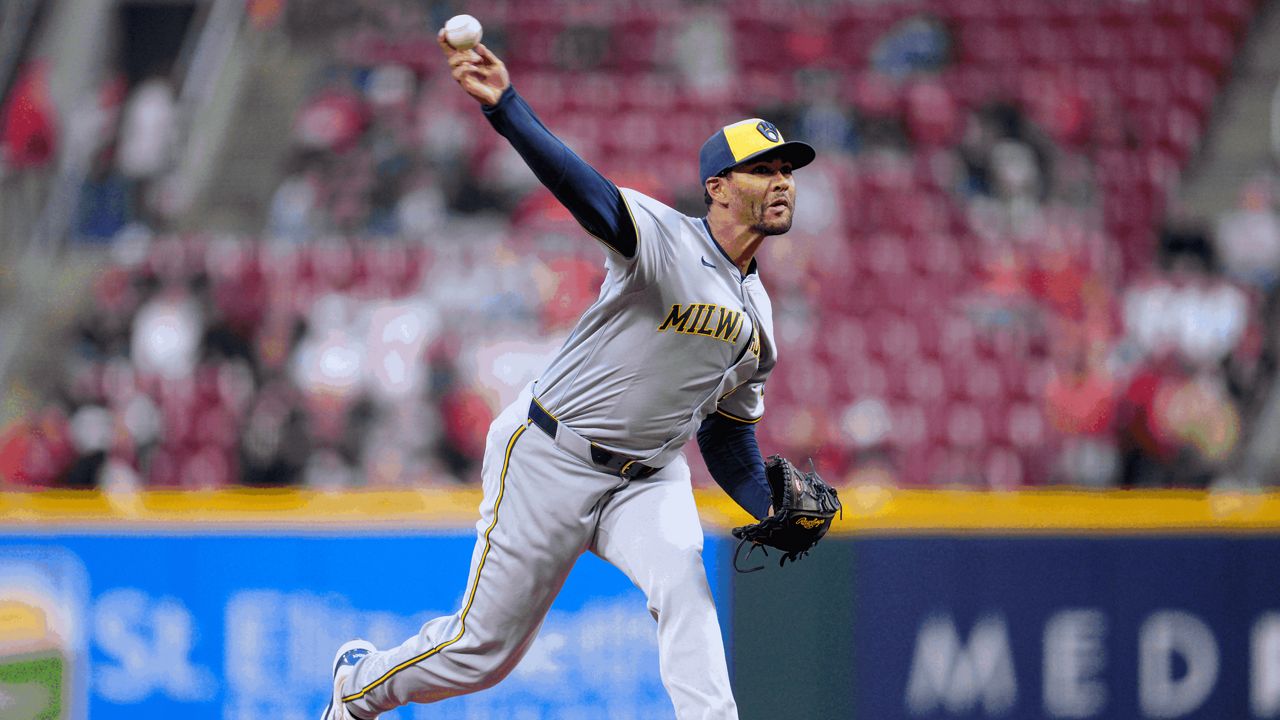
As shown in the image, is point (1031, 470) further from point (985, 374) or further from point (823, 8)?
point (823, 8)

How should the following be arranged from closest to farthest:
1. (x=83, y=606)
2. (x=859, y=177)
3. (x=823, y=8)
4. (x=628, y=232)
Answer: (x=628, y=232) < (x=83, y=606) < (x=859, y=177) < (x=823, y=8)

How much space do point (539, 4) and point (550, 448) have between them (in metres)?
8.79

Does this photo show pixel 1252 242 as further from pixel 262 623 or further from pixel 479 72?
pixel 479 72

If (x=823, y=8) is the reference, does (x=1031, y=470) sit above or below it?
below

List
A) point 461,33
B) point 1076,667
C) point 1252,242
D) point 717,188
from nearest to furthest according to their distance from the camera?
1. point 461,33
2. point 717,188
3. point 1076,667
4. point 1252,242

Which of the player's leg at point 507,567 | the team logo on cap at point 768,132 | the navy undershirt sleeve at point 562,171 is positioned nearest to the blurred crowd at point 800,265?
the player's leg at point 507,567

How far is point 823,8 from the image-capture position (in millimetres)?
11406

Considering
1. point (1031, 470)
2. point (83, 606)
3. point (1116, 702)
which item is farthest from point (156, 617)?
point (1031, 470)

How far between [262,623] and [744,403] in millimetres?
1663

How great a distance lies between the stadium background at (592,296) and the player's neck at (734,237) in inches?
43.4

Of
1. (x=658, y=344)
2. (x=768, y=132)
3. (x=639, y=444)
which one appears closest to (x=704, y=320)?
(x=658, y=344)

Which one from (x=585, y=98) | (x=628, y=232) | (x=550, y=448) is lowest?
(x=550, y=448)

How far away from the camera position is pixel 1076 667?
443 centimetres

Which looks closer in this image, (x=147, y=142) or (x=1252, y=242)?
(x=1252, y=242)
